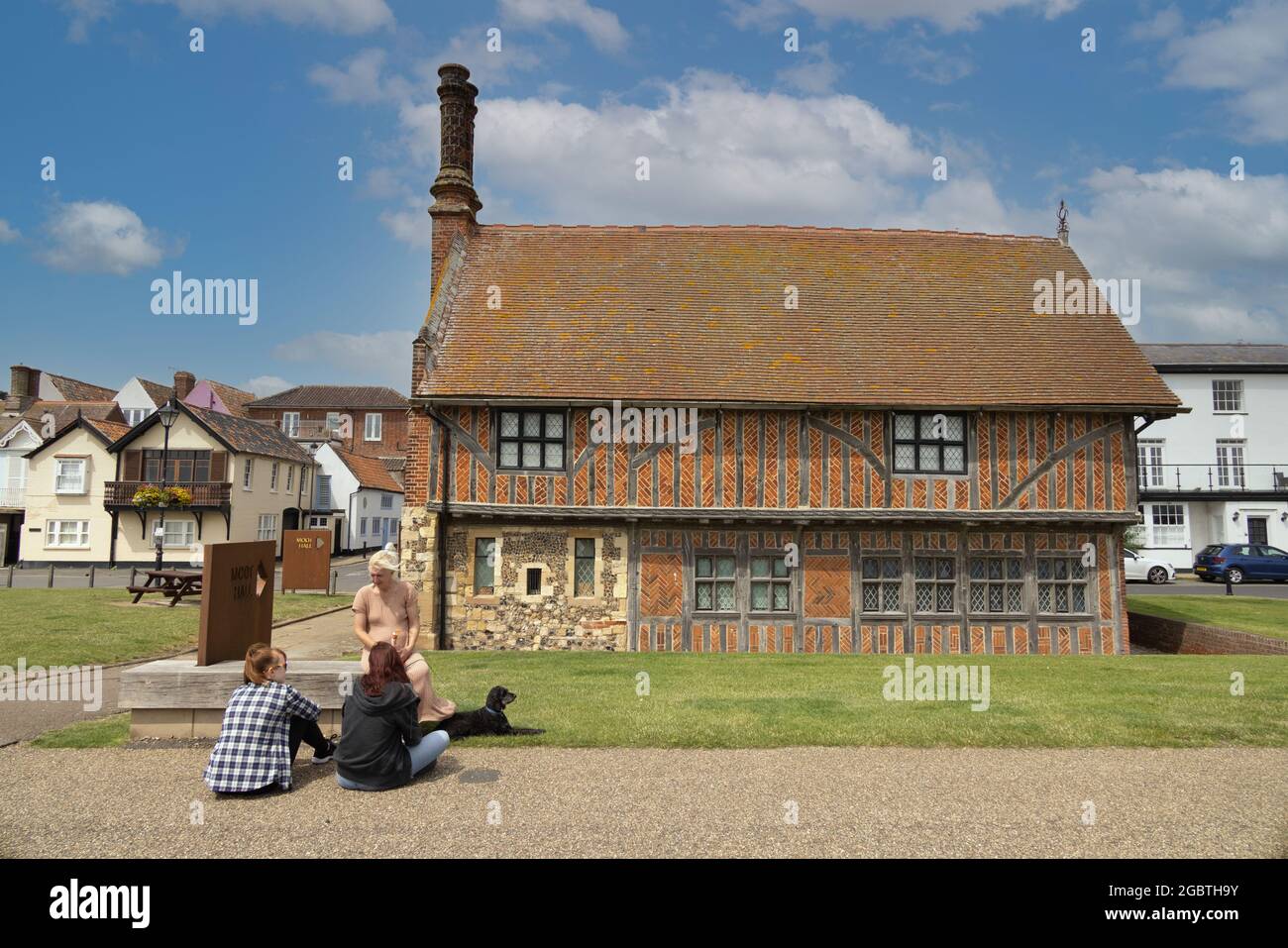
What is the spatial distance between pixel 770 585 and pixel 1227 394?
33.0 m

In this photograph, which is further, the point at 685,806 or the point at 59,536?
the point at 59,536

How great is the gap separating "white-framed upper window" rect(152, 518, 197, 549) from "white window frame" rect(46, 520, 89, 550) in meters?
3.03

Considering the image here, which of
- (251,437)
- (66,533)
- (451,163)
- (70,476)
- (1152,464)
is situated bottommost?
(66,533)

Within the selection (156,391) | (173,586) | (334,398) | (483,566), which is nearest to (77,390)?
(156,391)

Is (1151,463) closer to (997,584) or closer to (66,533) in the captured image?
(997,584)

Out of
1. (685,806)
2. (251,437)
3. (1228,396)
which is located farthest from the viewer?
(251,437)

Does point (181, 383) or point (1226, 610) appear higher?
point (181, 383)

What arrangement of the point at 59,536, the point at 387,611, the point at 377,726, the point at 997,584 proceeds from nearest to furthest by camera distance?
the point at 377,726
the point at 387,611
the point at 997,584
the point at 59,536

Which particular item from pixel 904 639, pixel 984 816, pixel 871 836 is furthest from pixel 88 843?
pixel 904 639

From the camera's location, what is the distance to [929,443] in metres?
16.1

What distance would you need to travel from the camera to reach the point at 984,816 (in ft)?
18.8

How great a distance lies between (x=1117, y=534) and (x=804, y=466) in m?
6.53

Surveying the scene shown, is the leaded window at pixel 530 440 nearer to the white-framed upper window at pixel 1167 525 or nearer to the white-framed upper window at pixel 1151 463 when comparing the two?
the white-framed upper window at pixel 1151 463

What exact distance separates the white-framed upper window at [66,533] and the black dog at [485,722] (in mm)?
36949
